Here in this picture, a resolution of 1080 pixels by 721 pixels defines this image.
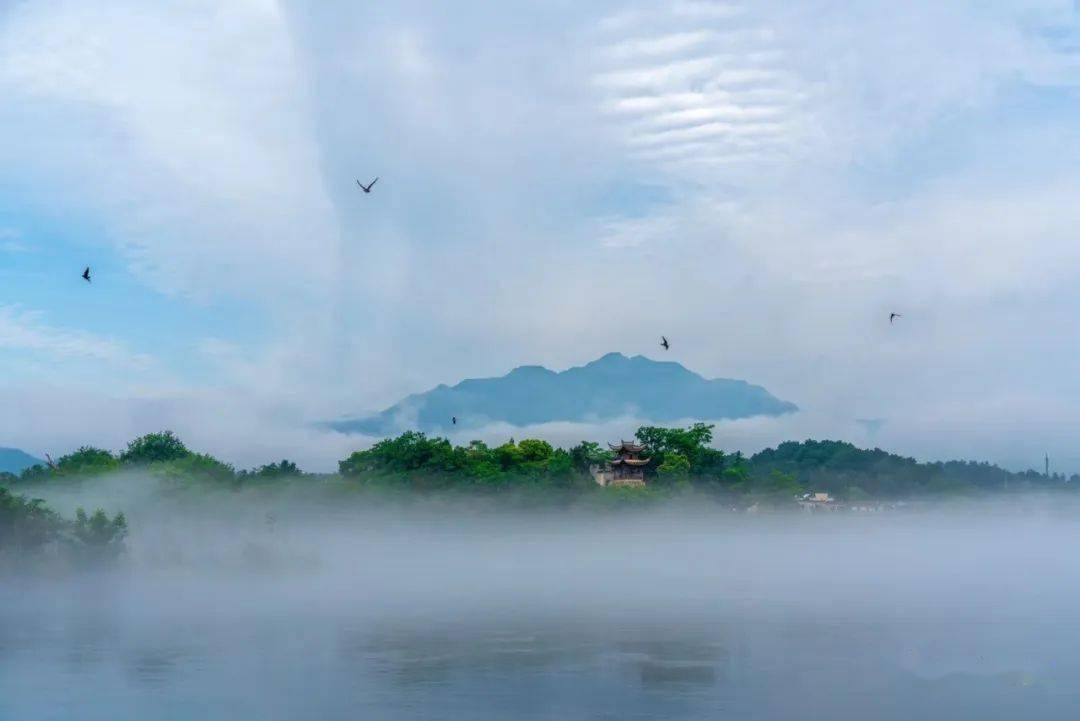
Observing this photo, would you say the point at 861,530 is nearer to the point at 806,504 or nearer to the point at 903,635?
the point at 806,504

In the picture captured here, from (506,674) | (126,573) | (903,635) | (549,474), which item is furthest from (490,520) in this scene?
(506,674)

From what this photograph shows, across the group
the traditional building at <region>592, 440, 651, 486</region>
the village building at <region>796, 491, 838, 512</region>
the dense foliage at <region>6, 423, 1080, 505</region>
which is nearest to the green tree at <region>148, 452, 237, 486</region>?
the dense foliage at <region>6, 423, 1080, 505</region>

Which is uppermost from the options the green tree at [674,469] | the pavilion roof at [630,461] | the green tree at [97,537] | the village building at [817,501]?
the pavilion roof at [630,461]

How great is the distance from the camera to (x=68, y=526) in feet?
138

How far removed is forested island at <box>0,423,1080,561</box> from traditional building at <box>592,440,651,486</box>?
582mm

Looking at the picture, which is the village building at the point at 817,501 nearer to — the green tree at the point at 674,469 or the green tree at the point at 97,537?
the green tree at the point at 674,469

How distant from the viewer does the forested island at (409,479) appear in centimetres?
4209

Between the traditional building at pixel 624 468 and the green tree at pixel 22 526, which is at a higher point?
the traditional building at pixel 624 468

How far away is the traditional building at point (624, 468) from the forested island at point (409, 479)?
58 cm

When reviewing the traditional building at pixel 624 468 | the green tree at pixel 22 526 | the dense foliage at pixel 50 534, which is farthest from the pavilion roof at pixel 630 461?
the green tree at pixel 22 526

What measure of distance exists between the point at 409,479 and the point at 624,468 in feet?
56.4

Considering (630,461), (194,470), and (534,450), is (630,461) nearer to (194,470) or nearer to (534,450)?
(534,450)

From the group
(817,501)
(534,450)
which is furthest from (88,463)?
(817,501)

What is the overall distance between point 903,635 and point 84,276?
891 inches
